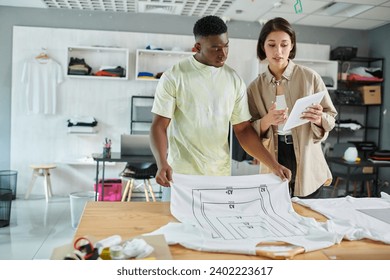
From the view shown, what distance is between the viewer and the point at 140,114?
4.34 meters

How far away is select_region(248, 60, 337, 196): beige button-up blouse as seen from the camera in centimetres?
139

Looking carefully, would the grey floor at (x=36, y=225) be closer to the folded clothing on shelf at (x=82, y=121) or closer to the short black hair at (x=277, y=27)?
the short black hair at (x=277, y=27)

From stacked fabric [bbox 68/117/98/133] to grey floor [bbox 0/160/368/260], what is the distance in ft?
2.43

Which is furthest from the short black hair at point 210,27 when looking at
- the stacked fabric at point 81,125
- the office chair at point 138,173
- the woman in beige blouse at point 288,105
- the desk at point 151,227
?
the stacked fabric at point 81,125

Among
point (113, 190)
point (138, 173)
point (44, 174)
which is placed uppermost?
point (138, 173)

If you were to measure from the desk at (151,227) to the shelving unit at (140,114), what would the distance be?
318 cm

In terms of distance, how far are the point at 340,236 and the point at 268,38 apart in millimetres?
753

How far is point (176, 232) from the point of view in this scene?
35.6 inches

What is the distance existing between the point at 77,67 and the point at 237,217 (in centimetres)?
349

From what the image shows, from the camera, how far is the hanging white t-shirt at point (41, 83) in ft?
13.6

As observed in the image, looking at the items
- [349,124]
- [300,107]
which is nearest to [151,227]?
[300,107]

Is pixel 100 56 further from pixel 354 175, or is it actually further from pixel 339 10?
pixel 354 175

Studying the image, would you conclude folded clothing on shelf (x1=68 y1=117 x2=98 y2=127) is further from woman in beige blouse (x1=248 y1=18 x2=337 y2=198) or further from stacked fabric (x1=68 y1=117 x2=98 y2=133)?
woman in beige blouse (x1=248 y1=18 x2=337 y2=198)
